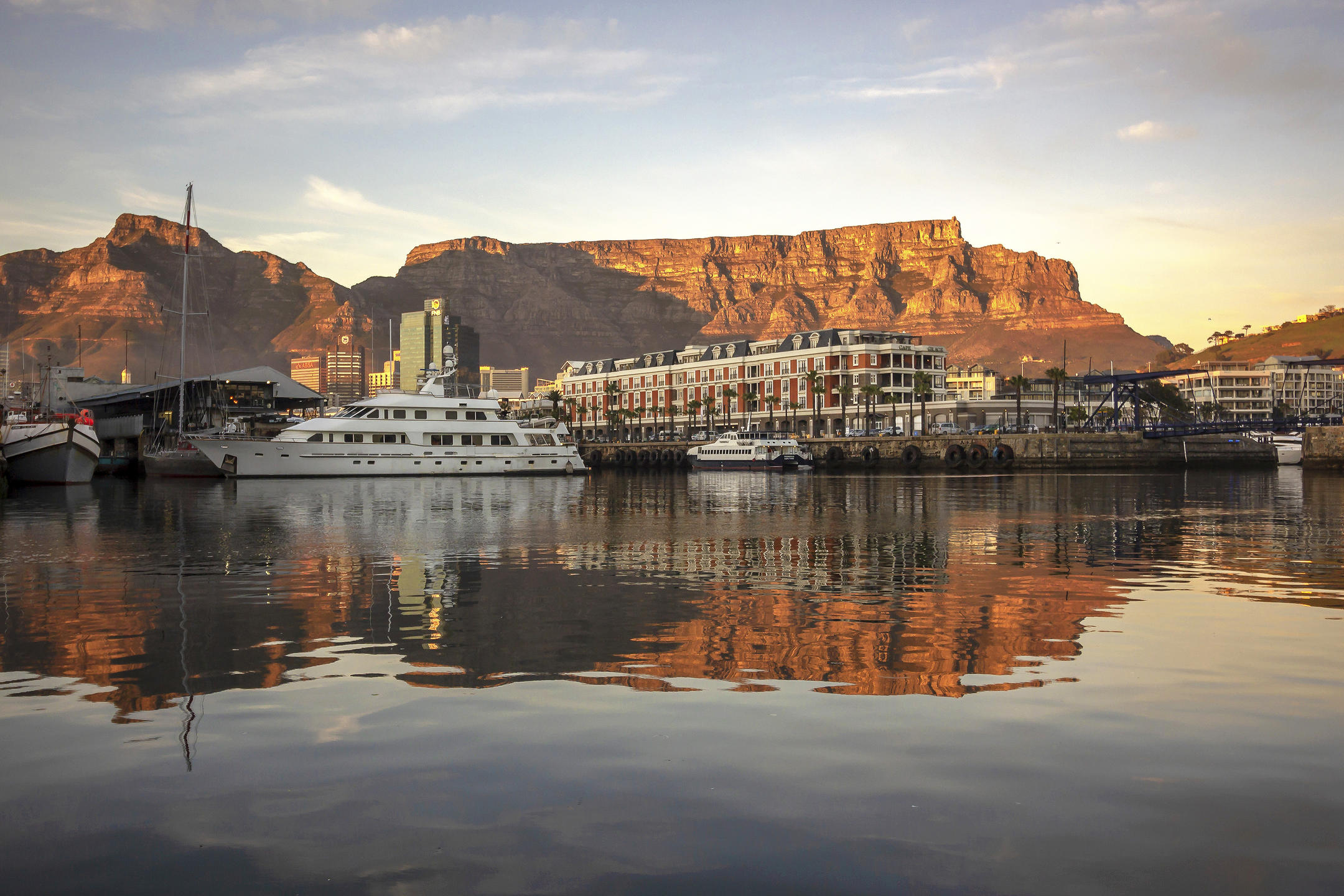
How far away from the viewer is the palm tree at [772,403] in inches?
6181

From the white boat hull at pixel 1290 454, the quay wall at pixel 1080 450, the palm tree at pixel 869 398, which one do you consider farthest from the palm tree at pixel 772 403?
the white boat hull at pixel 1290 454

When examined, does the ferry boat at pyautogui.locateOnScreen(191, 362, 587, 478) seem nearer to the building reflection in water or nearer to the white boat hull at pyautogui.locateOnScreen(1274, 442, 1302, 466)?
the building reflection in water

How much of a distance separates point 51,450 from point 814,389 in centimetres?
10318

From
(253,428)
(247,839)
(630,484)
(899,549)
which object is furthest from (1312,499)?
(253,428)

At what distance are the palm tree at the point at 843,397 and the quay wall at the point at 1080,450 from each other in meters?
23.7

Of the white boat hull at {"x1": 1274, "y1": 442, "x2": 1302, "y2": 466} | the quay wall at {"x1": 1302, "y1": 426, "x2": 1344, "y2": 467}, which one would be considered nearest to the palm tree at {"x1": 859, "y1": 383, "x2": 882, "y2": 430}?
the white boat hull at {"x1": 1274, "y1": 442, "x2": 1302, "y2": 466}

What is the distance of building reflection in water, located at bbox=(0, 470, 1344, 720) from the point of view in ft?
34.1

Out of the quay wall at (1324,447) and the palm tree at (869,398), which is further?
the palm tree at (869,398)

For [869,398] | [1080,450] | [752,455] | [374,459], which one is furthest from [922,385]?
[374,459]

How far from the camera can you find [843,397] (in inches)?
5763

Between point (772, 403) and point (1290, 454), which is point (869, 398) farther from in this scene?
point (1290, 454)

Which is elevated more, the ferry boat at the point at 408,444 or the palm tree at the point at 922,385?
the palm tree at the point at 922,385

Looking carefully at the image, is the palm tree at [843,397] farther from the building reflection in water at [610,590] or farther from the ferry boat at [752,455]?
the building reflection in water at [610,590]

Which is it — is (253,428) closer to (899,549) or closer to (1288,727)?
(899,549)
